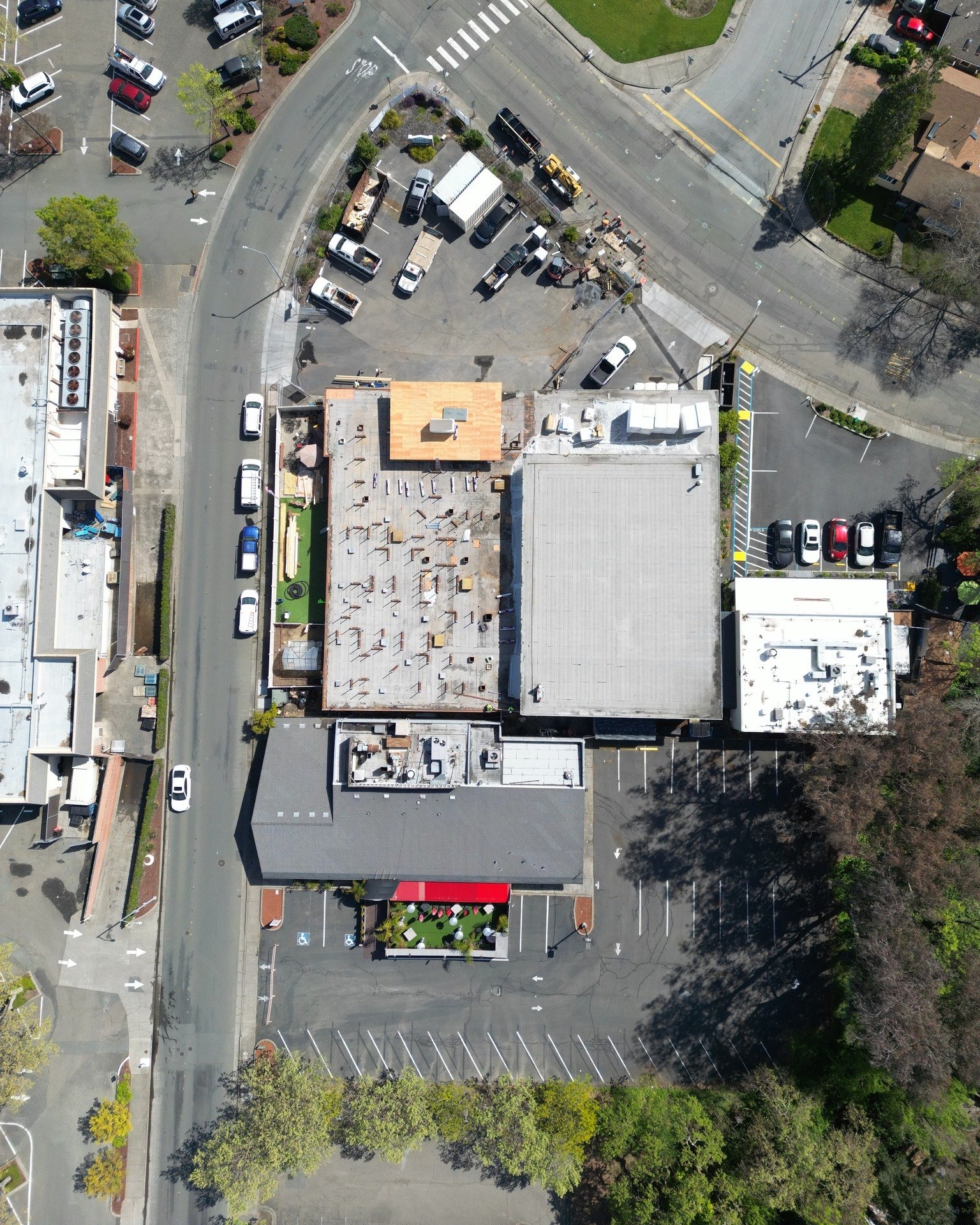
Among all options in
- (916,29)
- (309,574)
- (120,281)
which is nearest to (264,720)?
(309,574)

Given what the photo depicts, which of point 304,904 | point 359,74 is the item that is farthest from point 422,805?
point 359,74

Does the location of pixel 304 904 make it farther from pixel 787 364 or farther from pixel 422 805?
pixel 787 364

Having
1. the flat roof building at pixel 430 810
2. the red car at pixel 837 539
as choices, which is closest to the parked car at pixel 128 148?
the flat roof building at pixel 430 810

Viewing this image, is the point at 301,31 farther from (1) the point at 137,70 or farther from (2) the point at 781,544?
(2) the point at 781,544

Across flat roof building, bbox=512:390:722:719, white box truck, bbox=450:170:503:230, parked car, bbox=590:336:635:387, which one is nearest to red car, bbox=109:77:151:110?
white box truck, bbox=450:170:503:230

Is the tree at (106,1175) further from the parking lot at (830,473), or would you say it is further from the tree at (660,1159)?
the parking lot at (830,473)
